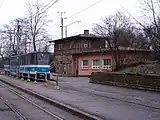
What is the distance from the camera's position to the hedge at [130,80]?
25506 millimetres

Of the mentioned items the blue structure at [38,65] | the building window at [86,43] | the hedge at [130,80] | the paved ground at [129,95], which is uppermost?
the building window at [86,43]

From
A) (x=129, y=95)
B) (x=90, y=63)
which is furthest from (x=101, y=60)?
(x=129, y=95)

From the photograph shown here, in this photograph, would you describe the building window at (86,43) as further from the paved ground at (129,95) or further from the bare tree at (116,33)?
the paved ground at (129,95)

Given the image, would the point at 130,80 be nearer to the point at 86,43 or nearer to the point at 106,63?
the point at 106,63

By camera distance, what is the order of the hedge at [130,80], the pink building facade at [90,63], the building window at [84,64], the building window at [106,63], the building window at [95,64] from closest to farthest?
the hedge at [130,80]
the building window at [106,63]
the pink building facade at [90,63]
the building window at [95,64]
the building window at [84,64]

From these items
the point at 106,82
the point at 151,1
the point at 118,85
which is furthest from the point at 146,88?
the point at 151,1

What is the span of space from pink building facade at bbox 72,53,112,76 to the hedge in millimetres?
19389

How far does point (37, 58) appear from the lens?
143ft

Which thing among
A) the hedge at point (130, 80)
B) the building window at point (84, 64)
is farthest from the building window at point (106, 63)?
the hedge at point (130, 80)

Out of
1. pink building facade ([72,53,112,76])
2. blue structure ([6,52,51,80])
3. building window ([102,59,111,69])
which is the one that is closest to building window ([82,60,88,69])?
pink building facade ([72,53,112,76])

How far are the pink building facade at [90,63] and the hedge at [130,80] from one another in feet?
63.6

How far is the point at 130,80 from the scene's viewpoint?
1139 inches

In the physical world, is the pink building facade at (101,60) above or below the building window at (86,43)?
below

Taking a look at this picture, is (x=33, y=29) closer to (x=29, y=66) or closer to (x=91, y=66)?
(x=91, y=66)
